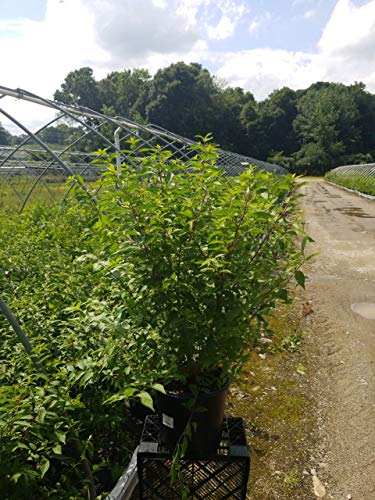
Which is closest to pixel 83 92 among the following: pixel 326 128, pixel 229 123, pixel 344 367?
pixel 229 123

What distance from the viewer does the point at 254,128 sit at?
52.0 metres

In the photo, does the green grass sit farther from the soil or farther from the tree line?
the tree line

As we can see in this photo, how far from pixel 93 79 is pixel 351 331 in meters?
59.9

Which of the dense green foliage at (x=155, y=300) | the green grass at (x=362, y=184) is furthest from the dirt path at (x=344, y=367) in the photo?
the green grass at (x=362, y=184)

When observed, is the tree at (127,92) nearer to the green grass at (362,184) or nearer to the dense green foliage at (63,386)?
the green grass at (362,184)

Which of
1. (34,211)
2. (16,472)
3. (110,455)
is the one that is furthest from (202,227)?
(34,211)

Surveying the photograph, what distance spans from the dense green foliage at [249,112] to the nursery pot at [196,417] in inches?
1782

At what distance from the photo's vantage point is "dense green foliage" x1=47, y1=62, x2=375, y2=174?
46.2 metres

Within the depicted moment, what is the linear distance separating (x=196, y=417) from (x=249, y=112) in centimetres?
5500

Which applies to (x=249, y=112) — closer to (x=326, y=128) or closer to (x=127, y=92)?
(x=326, y=128)

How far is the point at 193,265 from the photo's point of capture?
1.82m

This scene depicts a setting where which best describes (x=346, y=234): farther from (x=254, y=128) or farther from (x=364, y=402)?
(x=254, y=128)

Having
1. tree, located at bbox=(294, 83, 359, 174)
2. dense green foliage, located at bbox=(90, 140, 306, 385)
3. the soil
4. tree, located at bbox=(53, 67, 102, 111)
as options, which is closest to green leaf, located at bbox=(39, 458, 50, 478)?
dense green foliage, located at bbox=(90, 140, 306, 385)

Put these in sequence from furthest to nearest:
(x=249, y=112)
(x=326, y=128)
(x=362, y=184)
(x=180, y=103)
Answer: (x=249, y=112) → (x=326, y=128) → (x=180, y=103) → (x=362, y=184)
